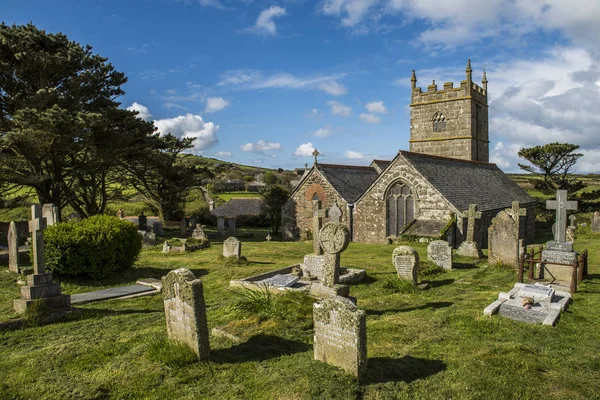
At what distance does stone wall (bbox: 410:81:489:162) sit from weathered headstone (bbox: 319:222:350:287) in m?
29.8

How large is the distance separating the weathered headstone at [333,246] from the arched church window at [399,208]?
15.5 meters

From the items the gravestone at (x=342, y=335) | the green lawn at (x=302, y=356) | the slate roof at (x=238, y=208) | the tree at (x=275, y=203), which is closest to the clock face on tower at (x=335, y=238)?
the green lawn at (x=302, y=356)

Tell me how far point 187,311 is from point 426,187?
1972 centimetres

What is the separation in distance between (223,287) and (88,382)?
6892mm

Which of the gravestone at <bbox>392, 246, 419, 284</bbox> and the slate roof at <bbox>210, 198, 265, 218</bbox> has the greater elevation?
the slate roof at <bbox>210, 198, 265, 218</bbox>

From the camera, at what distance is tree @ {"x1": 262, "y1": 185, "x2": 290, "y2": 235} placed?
3622 centimetres

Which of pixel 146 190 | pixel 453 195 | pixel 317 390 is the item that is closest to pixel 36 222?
pixel 317 390

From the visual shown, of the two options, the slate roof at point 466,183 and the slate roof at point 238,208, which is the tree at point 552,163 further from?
the slate roof at point 238,208

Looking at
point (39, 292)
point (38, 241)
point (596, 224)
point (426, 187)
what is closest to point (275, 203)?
point (426, 187)

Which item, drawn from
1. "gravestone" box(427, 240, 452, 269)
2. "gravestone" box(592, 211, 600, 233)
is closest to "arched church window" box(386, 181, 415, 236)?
"gravestone" box(427, 240, 452, 269)

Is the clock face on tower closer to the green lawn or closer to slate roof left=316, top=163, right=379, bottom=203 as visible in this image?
the green lawn

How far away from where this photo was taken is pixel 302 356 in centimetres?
661

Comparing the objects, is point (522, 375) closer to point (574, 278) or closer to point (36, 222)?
point (574, 278)

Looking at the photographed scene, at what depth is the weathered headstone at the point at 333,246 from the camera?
9516 mm
